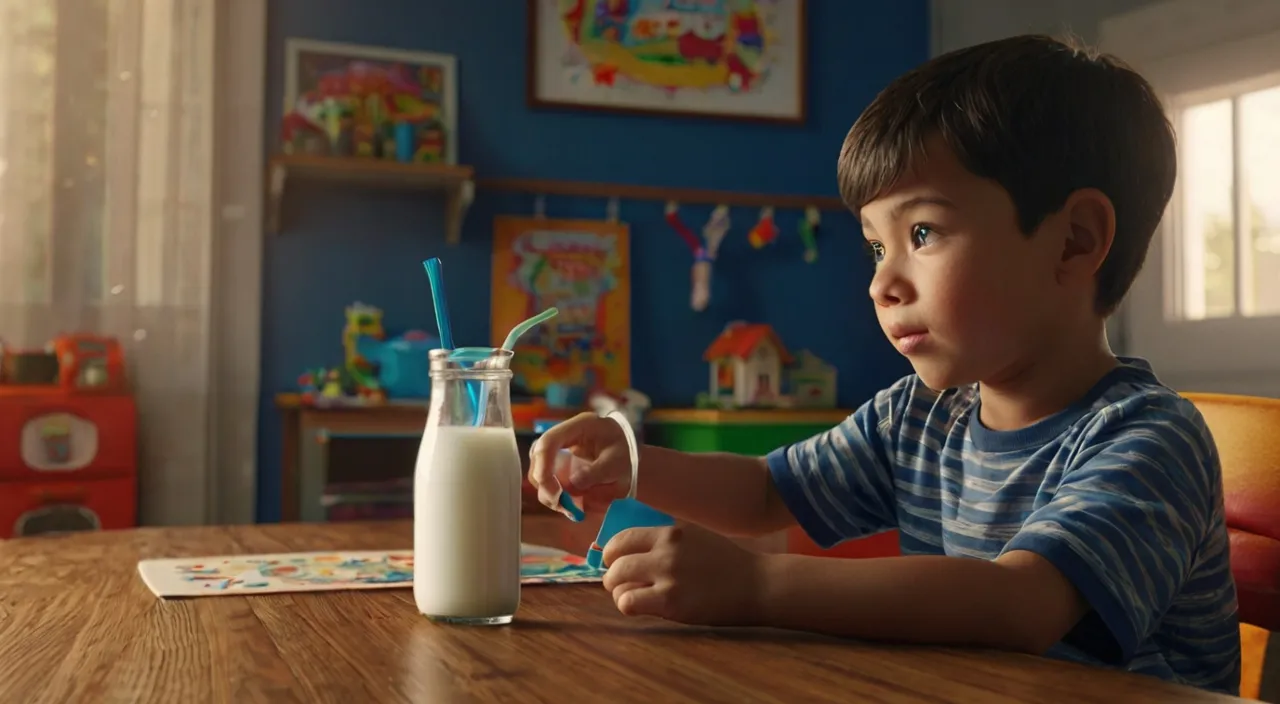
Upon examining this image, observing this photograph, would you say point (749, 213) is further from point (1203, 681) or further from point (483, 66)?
point (1203, 681)

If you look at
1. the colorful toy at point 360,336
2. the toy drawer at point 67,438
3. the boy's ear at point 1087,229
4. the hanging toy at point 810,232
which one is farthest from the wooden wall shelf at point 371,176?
the boy's ear at point 1087,229

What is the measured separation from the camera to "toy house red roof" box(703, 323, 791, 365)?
3266 mm

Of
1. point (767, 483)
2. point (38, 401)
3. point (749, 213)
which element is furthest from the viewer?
point (749, 213)

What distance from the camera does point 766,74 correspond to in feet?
11.9

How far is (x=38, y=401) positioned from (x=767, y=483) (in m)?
2.09

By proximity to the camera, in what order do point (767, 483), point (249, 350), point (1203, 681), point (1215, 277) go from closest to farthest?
point (1203, 681), point (767, 483), point (1215, 277), point (249, 350)

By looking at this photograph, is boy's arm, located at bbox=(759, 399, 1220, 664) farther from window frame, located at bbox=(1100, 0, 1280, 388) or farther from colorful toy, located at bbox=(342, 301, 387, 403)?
colorful toy, located at bbox=(342, 301, 387, 403)

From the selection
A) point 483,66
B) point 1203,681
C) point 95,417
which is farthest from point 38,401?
point 1203,681

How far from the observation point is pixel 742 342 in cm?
330

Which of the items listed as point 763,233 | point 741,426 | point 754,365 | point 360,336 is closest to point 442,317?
point 741,426

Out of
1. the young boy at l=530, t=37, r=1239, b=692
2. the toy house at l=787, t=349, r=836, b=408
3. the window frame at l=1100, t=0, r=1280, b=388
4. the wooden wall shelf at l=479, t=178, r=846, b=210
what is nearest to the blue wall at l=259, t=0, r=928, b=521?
the wooden wall shelf at l=479, t=178, r=846, b=210

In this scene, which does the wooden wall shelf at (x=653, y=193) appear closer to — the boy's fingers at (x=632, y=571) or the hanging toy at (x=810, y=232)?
the hanging toy at (x=810, y=232)

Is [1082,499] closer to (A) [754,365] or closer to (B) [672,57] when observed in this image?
(A) [754,365]

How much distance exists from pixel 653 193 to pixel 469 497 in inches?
112
